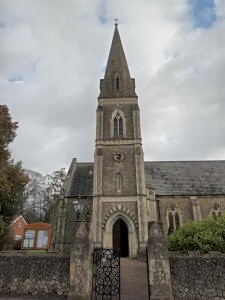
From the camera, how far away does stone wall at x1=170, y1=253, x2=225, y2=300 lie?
945cm

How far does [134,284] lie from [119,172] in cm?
1267

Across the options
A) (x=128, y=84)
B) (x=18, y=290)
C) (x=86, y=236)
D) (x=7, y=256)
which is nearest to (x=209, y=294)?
(x=86, y=236)

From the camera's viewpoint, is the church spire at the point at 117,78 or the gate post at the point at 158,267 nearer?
the gate post at the point at 158,267

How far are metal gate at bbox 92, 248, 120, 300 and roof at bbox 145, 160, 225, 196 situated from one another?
18.2 metres

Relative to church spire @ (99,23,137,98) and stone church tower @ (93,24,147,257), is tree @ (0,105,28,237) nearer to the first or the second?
stone church tower @ (93,24,147,257)

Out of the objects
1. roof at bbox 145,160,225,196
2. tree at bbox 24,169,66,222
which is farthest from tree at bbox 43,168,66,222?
roof at bbox 145,160,225,196

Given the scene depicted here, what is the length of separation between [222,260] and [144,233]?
1144 centimetres

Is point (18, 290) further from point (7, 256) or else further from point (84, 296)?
point (84, 296)

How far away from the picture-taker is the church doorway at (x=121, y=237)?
73.0ft

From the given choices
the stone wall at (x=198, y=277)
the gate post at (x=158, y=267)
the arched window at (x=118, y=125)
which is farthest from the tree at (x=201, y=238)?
the arched window at (x=118, y=125)

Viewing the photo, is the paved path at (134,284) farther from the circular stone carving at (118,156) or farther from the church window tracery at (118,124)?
the church window tracery at (118,124)

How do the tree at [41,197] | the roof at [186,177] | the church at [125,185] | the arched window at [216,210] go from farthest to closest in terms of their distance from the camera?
the tree at [41,197] → the roof at [186,177] → the arched window at [216,210] → the church at [125,185]

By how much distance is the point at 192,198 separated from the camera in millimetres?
27078

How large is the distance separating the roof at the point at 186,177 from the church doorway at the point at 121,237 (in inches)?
254
